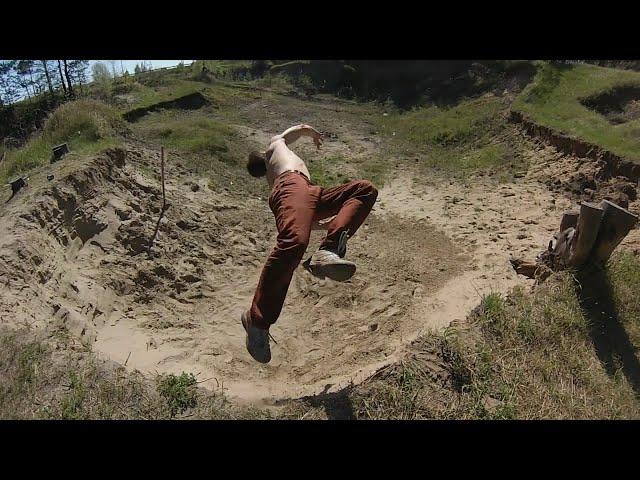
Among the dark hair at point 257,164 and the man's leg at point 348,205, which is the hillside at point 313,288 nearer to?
the man's leg at point 348,205

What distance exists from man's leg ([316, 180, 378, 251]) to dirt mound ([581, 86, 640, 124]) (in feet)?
32.3

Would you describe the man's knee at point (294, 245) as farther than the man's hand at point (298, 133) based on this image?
No

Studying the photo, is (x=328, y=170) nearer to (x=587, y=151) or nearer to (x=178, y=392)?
(x=587, y=151)

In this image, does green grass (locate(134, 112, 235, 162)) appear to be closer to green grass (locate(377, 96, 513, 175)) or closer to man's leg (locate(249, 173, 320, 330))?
green grass (locate(377, 96, 513, 175))

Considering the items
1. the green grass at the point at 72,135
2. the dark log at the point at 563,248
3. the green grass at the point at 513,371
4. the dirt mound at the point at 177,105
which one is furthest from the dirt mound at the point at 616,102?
the dirt mound at the point at 177,105

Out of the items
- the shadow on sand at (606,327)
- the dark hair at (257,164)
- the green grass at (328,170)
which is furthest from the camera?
the green grass at (328,170)

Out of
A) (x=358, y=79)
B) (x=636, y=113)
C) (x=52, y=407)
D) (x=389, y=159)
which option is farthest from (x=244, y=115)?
(x=52, y=407)

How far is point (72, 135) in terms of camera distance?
28.3 ft

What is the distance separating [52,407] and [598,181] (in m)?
8.50

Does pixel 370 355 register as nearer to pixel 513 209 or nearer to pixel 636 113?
pixel 513 209

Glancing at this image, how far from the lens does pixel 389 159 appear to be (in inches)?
478

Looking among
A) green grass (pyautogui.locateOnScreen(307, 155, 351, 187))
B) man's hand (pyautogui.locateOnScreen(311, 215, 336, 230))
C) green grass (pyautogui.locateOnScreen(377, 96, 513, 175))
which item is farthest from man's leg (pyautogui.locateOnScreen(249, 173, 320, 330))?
green grass (pyautogui.locateOnScreen(377, 96, 513, 175))

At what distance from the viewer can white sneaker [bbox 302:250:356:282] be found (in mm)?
3416

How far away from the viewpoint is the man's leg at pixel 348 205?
3.69 m
